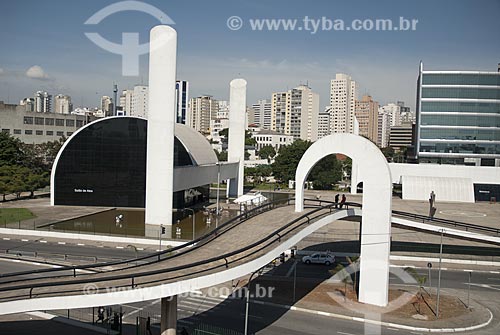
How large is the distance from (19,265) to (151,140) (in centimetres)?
1356

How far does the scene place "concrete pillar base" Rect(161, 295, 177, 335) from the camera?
50.1 feet

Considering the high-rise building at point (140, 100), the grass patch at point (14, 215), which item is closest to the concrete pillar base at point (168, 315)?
the grass patch at point (14, 215)

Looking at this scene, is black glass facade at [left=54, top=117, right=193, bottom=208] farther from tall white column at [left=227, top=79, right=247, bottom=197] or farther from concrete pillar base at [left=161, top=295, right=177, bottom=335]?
concrete pillar base at [left=161, top=295, right=177, bottom=335]

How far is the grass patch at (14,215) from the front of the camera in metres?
41.0

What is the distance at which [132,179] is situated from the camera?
4822 centimetres

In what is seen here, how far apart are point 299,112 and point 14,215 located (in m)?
120

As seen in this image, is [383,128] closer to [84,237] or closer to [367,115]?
[367,115]

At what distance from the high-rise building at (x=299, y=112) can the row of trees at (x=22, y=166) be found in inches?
3529

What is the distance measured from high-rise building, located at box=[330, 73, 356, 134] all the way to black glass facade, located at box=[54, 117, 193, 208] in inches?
4792

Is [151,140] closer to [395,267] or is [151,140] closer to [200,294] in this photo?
[200,294]

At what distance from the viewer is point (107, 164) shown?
48.3m

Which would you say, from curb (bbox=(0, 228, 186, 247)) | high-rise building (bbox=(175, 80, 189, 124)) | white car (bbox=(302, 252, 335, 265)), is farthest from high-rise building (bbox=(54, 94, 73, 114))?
white car (bbox=(302, 252, 335, 265))

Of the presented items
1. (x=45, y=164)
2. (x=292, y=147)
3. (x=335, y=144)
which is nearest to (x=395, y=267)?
(x=335, y=144)

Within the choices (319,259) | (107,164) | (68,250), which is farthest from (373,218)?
(107,164)
